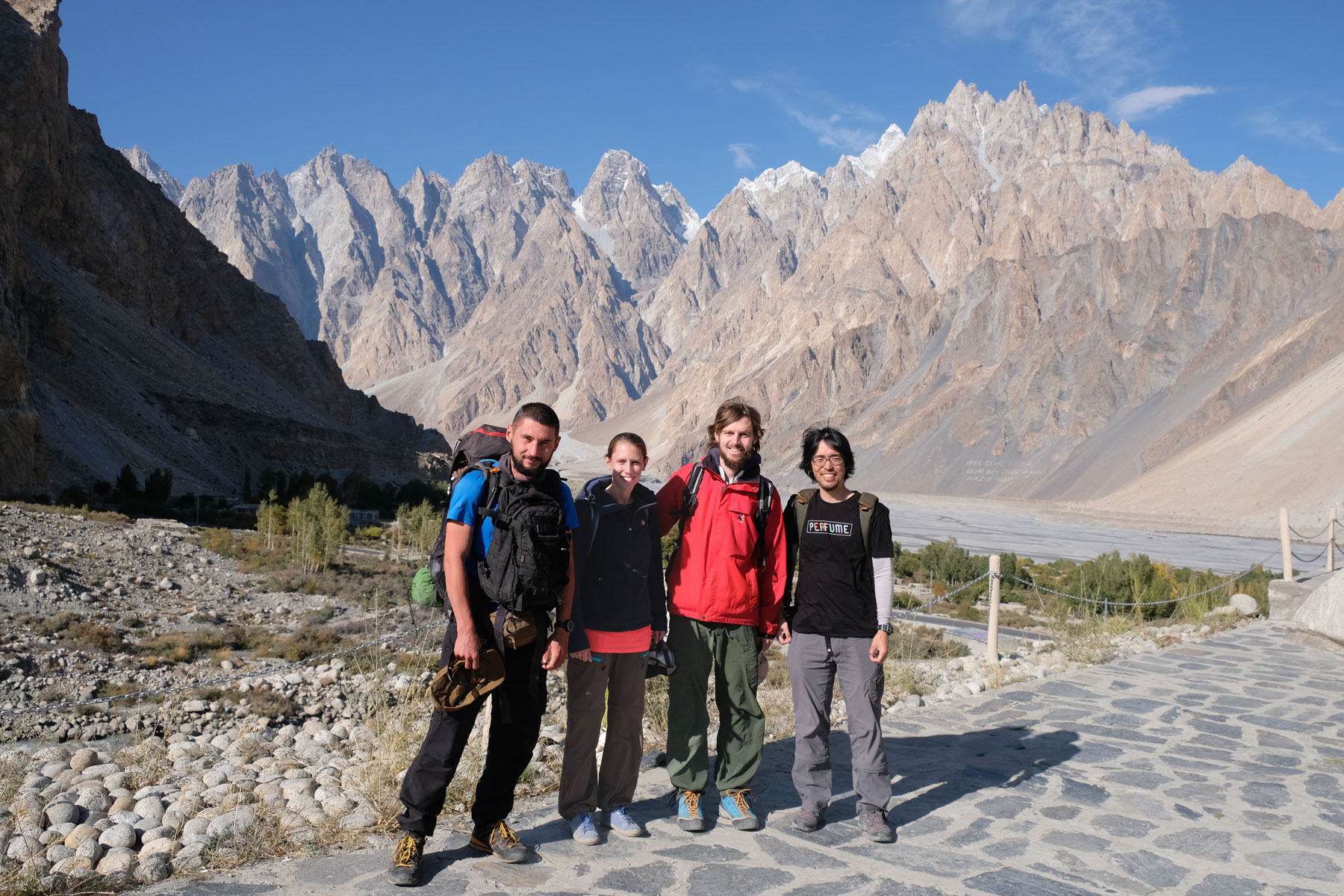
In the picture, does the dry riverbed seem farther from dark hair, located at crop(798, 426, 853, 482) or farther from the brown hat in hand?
dark hair, located at crop(798, 426, 853, 482)

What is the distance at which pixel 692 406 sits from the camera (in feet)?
427

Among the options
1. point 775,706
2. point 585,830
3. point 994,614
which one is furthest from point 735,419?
point 994,614

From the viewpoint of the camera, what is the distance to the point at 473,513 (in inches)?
134

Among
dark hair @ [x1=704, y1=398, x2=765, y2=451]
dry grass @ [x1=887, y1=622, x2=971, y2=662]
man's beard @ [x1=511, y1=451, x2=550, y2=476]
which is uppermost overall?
dark hair @ [x1=704, y1=398, x2=765, y2=451]

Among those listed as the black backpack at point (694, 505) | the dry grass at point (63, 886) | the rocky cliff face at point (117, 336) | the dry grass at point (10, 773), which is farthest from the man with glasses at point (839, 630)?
the rocky cliff face at point (117, 336)

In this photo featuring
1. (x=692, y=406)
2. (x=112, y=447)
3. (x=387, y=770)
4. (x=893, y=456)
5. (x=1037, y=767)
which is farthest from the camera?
(x=692, y=406)

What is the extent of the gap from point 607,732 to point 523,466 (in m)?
1.28

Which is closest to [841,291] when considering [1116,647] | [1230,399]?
[1230,399]

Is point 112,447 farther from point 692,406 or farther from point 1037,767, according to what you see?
point 692,406

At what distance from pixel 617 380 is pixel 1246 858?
174 m

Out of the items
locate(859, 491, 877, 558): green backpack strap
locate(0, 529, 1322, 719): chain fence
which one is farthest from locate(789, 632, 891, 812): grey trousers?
locate(0, 529, 1322, 719): chain fence

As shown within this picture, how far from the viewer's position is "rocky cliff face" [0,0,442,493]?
1342 inches

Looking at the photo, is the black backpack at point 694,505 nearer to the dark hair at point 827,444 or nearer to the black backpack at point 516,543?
the dark hair at point 827,444

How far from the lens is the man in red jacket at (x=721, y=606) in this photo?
13.3 feet
